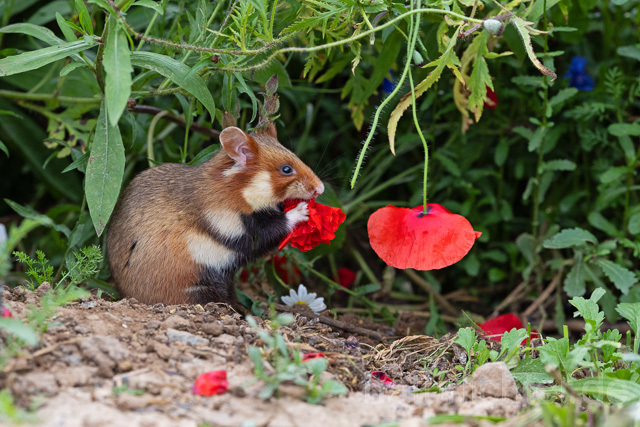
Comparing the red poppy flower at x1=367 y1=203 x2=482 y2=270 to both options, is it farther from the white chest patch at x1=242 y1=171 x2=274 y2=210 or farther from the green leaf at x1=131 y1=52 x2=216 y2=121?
the green leaf at x1=131 y1=52 x2=216 y2=121

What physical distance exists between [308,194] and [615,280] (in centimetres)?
180

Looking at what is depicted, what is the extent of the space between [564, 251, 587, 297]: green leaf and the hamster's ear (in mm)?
1944

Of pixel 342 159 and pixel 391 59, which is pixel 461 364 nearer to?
pixel 391 59

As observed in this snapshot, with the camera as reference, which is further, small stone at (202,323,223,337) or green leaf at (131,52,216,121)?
green leaf at (131,52,216,121)

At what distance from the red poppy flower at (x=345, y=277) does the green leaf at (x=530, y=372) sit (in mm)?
1809

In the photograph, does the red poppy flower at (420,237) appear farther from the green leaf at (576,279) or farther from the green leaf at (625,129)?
the green leaf at (625,129)

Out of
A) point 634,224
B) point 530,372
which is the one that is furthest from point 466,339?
point 634,224

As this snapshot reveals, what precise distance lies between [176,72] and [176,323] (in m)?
1.10

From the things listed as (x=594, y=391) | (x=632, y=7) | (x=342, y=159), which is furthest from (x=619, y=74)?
(x=594, y=391)

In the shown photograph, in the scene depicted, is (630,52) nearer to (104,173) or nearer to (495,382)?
(495,382)

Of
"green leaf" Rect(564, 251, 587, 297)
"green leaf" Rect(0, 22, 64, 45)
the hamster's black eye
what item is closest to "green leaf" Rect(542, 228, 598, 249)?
"green leaf" Rect(564, 251, 587, 297)

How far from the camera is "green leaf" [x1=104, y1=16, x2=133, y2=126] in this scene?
238 centimetres

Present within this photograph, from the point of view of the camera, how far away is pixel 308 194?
10.5 ft

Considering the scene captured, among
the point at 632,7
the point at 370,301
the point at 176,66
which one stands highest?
the point at 632,7
